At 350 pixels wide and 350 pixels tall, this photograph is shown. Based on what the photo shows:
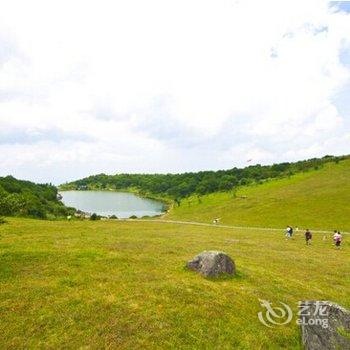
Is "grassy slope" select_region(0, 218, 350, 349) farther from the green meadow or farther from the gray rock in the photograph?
the gray rock

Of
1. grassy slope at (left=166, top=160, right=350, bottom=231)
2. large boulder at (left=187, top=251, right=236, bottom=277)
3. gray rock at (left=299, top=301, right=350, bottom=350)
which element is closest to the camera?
gray rock at (left=299, top=301, right=350, bottom=350)

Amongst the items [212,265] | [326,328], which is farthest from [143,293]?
[326,328]

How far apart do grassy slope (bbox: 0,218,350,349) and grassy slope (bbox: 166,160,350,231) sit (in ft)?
194

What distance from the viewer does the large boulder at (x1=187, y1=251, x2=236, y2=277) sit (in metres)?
27.7

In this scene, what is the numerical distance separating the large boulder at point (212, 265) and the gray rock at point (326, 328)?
7689 millimetres

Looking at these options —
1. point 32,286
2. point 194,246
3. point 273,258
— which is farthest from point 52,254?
Answer: point 273,258

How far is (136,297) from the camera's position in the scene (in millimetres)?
22750

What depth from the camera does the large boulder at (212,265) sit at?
27719 mm

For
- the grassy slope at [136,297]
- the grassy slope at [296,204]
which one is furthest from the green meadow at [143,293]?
the grassy slope at [296,204]

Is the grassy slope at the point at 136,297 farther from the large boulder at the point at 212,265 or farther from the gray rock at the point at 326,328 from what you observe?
the gray rock at the point at 326,328

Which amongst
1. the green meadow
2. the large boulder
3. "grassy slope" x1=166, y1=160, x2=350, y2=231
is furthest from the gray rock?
"grassy slope" x1=166, y1=160, x2=350, y2=231

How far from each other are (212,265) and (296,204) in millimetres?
89103

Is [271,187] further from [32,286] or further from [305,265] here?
[32,286]

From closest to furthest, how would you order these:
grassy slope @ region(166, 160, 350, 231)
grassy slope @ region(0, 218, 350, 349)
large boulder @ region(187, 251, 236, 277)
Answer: grassy slope @ region(0, 218, 350, 349) → large boulder @ region(187, 251, 236, 277) → grassy slope @ region(166, 160, 350, 231)
